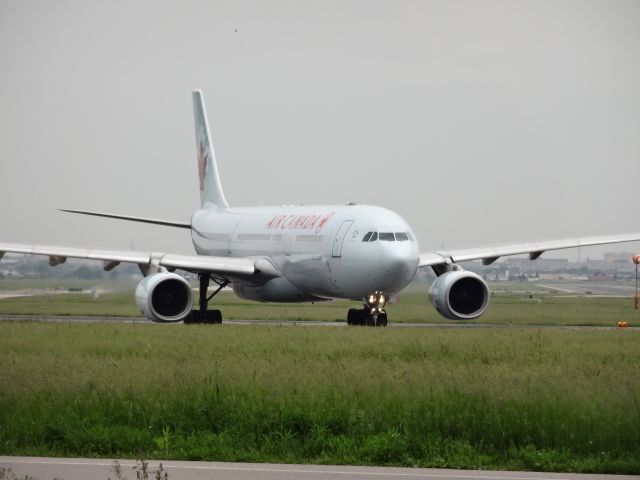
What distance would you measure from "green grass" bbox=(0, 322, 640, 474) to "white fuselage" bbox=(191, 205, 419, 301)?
39.4 ft

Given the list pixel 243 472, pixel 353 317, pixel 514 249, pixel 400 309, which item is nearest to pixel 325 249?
pixel 353 317

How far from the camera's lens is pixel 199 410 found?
64.2 feet

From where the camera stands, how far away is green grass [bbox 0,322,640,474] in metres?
17.9

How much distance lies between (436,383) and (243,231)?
29.6m

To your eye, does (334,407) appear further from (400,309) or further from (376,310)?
(400,309)

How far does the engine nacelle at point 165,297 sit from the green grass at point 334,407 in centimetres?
1343

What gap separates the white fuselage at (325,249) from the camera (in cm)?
4078

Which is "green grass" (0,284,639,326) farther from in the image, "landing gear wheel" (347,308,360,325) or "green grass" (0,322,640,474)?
"green grass" (0,322,640,474)

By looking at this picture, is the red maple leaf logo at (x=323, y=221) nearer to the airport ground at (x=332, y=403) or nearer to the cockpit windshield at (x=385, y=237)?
the cockpit windshield at (x=385, y=237)

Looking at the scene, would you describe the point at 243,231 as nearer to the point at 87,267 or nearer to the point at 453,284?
the point at 453,284

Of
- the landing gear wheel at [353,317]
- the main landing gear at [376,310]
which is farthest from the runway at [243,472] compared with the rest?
the landing gear wheel at [353,317]

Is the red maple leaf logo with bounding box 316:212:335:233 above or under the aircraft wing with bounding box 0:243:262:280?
above

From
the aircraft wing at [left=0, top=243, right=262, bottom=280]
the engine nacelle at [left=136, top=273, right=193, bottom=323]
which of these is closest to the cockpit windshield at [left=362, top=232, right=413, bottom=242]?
the engine nacelle at [left=136, top=273, right=193, bottom=323]

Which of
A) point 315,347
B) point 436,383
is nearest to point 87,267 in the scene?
point 315,347
